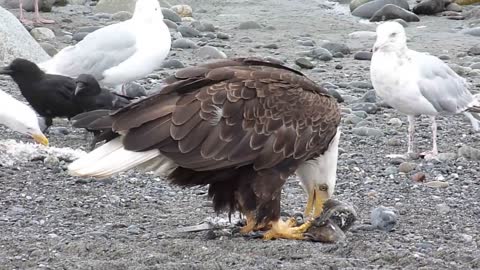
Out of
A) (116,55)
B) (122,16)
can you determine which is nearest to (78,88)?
(116,55)

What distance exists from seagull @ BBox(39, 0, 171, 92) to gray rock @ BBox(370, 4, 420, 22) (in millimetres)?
8931

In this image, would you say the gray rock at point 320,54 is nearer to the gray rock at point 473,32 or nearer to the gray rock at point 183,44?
the gray rock at point 183,44

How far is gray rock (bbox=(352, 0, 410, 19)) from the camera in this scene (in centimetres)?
2047

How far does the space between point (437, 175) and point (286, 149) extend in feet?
9.29

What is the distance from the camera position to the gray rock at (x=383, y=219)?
23.8 feet

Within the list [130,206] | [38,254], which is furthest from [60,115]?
[38,254]

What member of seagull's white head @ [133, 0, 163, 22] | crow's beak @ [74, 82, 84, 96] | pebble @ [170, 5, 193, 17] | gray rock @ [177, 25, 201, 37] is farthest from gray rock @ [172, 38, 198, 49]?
crow's beak @ [74, 82, 84, 96]

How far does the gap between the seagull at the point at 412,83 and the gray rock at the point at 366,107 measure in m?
1.53

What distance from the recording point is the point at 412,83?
9.93 m

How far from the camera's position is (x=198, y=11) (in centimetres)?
2120

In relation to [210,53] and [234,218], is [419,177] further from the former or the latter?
[210,53]

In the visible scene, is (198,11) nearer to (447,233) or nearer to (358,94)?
(358,94)

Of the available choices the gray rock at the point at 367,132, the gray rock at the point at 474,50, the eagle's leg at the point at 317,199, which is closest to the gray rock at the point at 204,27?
the gray rock at the point at 474,50

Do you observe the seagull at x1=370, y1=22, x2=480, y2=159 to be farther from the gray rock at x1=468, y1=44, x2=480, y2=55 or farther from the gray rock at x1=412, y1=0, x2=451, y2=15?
the gray rock at x1=412, y1=0, x2=451, y2=15
